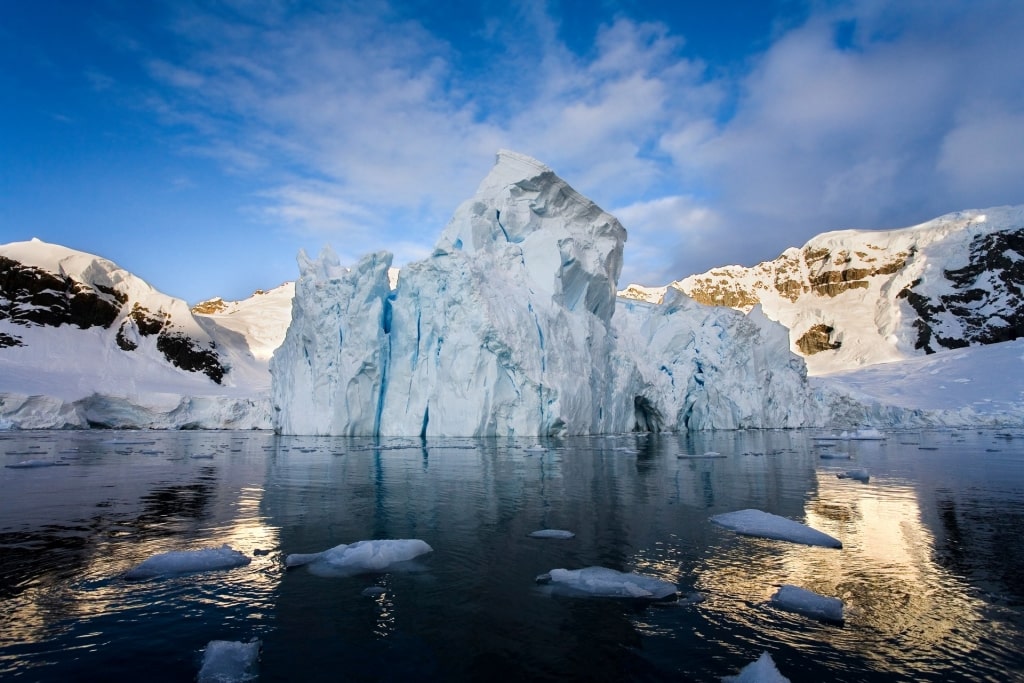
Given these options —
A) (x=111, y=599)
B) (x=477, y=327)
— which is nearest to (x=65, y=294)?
(x=477, y=327)

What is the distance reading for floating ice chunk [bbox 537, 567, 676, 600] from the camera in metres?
4.52

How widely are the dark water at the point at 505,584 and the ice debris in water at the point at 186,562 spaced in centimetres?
19

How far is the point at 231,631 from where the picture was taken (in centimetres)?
373

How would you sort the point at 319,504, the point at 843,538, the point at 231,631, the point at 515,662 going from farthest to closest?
the point at 319,504 < the point at 843,538 < the point at 231,631 < the point at 515,662

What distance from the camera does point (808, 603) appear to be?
14.0 ft

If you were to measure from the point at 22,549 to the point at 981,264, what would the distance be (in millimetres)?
86846

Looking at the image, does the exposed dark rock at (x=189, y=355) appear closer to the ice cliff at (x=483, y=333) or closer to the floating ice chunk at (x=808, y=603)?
the ice cliff at (x=483, y=333)

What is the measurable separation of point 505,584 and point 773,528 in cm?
353

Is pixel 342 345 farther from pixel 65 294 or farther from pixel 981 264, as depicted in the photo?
pixel 981 264

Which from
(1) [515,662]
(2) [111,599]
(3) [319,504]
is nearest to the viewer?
(1) [515,662]

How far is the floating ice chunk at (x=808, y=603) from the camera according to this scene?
411cm

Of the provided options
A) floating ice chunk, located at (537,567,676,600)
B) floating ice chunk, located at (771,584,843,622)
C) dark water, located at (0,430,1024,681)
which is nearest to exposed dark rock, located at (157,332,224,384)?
dark water, located at (0,430,1024,681)

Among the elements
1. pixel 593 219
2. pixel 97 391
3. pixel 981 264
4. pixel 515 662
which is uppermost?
pixel 981 264

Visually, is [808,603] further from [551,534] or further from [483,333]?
[483,333]
